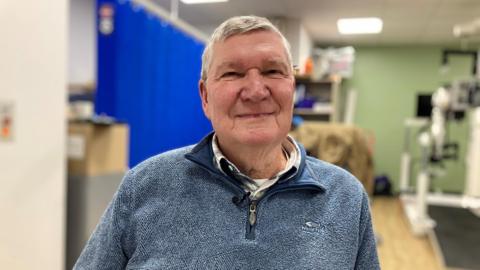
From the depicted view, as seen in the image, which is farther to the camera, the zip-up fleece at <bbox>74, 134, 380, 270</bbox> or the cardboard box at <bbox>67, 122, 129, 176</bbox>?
the cardboard box at <bbox>67, 122, 129, 176</bbox>

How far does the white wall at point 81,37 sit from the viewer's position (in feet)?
15.9

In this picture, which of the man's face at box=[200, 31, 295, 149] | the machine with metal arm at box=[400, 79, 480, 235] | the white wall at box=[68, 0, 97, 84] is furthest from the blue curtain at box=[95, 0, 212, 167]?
the machine with metal arm at box=[400, 79, 480, 235]

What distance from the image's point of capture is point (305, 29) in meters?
1.50

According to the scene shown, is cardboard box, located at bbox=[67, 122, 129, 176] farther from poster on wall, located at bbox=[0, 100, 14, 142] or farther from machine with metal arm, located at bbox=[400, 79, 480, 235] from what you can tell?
machine with metal arm, located at bbox=[400, 79, 480, 235]

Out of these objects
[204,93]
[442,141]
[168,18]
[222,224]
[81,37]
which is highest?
[81,37]

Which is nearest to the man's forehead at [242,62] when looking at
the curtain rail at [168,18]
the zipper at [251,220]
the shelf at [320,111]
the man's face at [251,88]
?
the man's face at [251,88]

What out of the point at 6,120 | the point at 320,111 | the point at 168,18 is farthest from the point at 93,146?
the point at 320,111

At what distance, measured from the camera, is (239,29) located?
36.3 inches

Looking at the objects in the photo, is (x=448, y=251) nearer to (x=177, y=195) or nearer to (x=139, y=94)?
(x=139, y=94)

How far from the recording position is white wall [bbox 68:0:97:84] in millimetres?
4855

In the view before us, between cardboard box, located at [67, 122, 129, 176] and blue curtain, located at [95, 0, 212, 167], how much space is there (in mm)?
95

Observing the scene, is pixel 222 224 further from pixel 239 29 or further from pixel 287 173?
pixel 239 29

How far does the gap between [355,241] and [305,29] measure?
0.87 metres

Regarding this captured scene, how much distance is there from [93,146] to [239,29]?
1.64 meters
